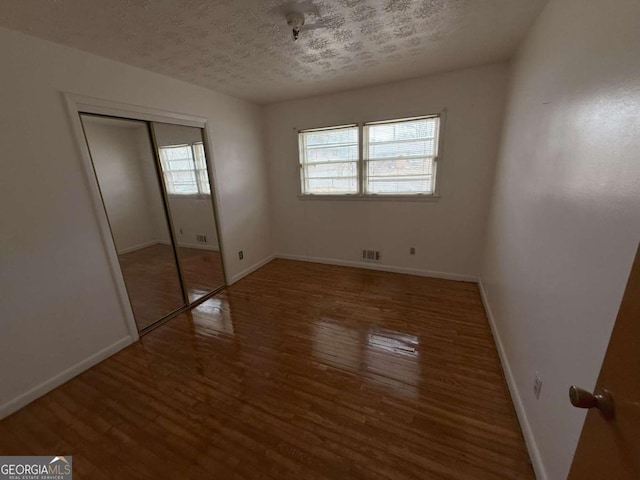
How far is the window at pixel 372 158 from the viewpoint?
3264 mm

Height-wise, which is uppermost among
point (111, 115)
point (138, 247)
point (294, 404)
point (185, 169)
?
point (111, 115)

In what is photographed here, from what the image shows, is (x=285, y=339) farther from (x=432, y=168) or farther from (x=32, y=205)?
(x=432, y=168)

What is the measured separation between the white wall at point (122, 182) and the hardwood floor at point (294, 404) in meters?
1.04

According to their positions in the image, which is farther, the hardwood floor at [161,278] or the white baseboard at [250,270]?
the white baseboard at [250,270]

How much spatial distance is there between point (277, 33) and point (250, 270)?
10.1 feet

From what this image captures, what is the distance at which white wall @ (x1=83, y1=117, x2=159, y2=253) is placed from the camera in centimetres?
223

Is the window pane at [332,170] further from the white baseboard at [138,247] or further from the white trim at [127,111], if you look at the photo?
the white baseboard at [138,247]

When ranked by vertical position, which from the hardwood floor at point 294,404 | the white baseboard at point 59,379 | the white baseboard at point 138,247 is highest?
the white baseboard at point 138,247

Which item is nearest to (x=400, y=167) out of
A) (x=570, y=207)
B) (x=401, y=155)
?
(x=401, y=155)

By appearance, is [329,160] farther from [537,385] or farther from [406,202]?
[537,385]

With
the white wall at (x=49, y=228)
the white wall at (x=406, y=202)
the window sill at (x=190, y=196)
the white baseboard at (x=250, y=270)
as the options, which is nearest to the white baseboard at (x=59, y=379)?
the white wall at (x=49, y=228)

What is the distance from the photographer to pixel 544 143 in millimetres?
1544

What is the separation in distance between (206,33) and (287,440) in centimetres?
283

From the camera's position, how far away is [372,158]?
355cm
